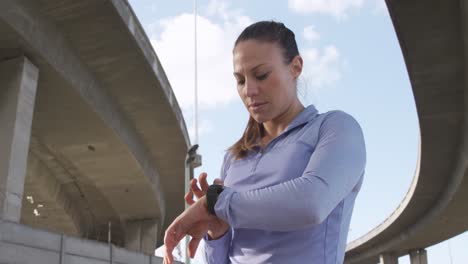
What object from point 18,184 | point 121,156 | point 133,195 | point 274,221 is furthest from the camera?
point 133,195

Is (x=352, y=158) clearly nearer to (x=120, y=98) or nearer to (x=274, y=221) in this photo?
(x=274, y=221)

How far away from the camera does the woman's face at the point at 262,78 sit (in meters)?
1.84

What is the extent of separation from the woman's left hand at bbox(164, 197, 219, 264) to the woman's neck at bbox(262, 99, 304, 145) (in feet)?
1.31

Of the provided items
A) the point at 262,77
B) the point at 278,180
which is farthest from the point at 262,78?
the point at 278,180

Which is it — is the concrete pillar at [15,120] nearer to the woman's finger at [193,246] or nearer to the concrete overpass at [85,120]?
the concrete overpass at [85,120]

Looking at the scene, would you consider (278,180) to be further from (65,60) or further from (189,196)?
(65,60)

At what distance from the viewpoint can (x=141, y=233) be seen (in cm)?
3225

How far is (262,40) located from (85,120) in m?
A: 18.2

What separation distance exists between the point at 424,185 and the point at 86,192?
17483 millimetres

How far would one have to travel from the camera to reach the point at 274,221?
1.60 metres

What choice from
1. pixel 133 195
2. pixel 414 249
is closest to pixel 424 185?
pixel 133 195

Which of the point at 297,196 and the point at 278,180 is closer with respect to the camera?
the point at 297,196

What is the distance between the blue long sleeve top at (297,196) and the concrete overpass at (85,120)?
12.0 metres

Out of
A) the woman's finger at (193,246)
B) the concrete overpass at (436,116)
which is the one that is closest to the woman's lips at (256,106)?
the woman's finger at (193,246)
